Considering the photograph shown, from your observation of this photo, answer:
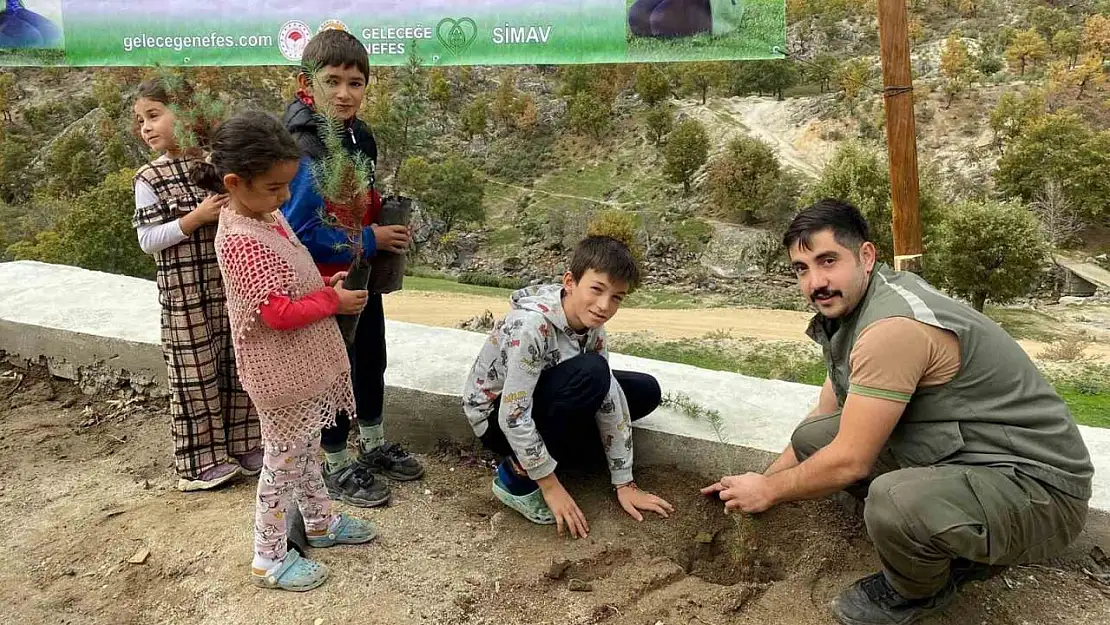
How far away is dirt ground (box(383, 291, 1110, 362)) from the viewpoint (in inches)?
380

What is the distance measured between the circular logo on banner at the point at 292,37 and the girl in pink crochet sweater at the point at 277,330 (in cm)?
1046

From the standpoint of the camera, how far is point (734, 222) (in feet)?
62.2

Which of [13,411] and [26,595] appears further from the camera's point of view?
[13,411]

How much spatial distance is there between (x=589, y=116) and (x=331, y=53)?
20.8 m

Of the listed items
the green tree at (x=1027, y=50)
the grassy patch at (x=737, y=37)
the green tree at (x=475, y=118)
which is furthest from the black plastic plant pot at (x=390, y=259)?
the green tree at (x=1027, y=50)

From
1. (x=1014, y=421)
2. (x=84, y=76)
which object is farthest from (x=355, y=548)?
(x=84, y=76)

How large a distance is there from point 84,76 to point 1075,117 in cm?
2727

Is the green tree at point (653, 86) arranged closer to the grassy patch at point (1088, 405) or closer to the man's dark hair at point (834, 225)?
the grassy patch at point (1088, 405)

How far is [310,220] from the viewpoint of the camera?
7.32 feet

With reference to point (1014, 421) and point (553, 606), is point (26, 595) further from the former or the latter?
point (1014, 421)

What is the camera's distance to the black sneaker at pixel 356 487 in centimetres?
241

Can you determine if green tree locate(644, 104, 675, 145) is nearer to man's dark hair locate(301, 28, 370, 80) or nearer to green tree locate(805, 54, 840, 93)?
green tree locate(805, 54, 840, 93)

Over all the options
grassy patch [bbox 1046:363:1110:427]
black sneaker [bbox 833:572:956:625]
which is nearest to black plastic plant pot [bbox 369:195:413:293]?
black sneaker [bbox 833:572:956:625]

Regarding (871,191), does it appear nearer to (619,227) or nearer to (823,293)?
(619,227)
